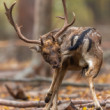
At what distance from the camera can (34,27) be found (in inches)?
717

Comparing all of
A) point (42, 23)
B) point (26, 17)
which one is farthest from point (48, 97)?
point (26, 17)

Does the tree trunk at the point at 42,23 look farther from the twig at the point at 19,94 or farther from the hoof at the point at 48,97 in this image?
the hoof at the point at 48,97

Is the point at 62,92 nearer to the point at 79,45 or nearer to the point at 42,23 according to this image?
the point at 42,23

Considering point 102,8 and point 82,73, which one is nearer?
point 82,73

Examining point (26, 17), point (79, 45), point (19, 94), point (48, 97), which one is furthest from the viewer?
point (26, 17)

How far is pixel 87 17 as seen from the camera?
38969 millimetres

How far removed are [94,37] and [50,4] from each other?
906 cm

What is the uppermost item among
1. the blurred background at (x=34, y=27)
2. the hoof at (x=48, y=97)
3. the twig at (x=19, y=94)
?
the hoof at (x=48, y=97)

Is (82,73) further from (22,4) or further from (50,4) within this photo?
(22,4)

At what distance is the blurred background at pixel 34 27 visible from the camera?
1578 cm

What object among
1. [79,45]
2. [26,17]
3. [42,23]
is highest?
[79,45]

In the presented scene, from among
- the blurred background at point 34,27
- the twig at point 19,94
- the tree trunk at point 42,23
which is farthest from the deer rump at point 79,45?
the tree trunk at point 42,23

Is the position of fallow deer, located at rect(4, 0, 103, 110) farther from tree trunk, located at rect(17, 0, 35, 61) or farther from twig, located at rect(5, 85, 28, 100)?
tree trunk, located at rect(17, 0, 35, 61)

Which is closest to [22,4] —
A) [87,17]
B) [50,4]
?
[50,4]
